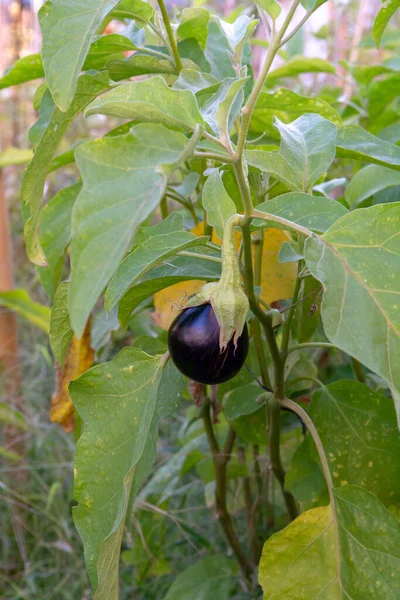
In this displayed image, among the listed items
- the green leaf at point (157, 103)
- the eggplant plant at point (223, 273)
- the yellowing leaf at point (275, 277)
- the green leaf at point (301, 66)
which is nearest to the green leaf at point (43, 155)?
the eggplant plant at point (223, 273)

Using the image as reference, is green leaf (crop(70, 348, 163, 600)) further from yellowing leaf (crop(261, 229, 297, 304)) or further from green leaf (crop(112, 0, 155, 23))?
green leaf (crop(112, 0, 155, 23))

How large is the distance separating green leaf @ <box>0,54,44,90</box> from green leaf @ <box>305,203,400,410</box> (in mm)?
382

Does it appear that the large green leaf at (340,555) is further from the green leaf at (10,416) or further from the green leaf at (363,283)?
the green leaf at (10,416)

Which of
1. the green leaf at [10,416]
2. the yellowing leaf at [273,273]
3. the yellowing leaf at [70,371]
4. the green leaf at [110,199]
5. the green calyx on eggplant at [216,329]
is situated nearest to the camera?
the green leaf at [110,199]

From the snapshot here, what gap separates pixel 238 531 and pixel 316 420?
60 centimetres

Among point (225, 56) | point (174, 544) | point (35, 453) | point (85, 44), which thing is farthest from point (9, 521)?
point (85, 44)

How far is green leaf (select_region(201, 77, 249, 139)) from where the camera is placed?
35 cm

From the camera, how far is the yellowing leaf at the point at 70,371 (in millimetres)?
689

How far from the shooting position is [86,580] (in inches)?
43.9

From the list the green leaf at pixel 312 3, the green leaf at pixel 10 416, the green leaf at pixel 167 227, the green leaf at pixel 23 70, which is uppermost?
the green leaf at pixel 312 3

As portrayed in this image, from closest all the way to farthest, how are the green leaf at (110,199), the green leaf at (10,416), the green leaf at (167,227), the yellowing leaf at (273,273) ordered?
the green leaf at (110,199) → the green leaf at (167,227) → the yellowing leaf at (273,273) → the green leaf at (10,416)

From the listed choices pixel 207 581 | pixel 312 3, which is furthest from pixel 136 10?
pixel 207 581

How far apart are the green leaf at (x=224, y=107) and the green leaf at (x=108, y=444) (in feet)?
0.58

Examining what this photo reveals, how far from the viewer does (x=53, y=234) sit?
67 cm
